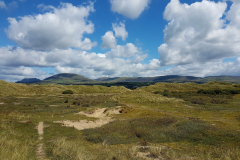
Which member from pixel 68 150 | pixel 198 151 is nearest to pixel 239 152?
pixel 198 151

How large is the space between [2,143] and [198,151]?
13.5 m

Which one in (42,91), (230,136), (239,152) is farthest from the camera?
(42,91)

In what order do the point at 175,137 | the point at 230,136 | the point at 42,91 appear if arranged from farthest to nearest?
the point at 42,91 → the point at 175,137 → the point at 230,136

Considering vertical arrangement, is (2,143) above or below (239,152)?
above

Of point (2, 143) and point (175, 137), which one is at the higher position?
point (2, 143)

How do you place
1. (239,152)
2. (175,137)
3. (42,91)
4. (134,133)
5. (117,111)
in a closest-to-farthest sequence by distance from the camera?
1. (239,152)
2. (175,137)
3. (134,133)
4. (117,111)
5. (42,91)

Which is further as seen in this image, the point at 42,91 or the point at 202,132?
the point at 42,91

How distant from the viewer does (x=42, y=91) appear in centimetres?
7138

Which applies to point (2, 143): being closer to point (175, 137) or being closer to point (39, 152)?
point (39, 152)

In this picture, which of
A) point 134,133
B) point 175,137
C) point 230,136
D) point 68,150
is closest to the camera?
point 68,150

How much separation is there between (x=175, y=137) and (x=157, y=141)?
80.4 inches

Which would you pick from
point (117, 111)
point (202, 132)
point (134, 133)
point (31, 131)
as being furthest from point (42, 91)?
point (202, 132)

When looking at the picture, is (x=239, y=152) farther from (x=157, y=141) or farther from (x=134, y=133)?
(x=134, y=133)

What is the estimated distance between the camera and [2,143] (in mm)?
9516
